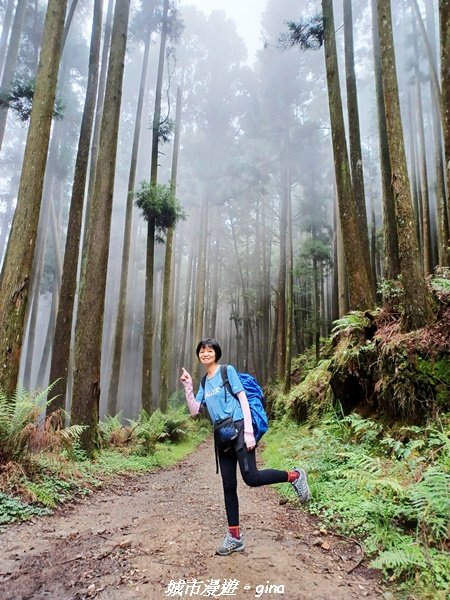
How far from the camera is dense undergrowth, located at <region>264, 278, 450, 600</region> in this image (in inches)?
109

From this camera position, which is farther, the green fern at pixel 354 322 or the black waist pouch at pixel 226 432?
the green fern at pixel 354 322

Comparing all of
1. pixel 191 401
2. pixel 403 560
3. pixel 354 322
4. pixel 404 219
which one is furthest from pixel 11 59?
pixel 403 560

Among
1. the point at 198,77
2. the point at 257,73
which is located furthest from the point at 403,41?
the point at 198,77

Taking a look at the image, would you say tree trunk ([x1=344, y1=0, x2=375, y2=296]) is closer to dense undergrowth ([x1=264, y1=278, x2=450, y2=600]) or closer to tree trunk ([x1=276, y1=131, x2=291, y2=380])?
dense undergrowth ([x1=264, y1=278, x2=450, y2=600])

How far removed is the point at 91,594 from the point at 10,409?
116 inches

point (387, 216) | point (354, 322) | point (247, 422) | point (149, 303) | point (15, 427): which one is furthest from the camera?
point (149, 303)

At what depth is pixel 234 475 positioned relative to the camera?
3092 millimetres

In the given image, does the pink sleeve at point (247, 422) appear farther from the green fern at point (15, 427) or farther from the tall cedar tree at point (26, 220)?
the tall cedar tree at point (26, 220)

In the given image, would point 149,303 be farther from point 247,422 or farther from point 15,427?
point 247,422

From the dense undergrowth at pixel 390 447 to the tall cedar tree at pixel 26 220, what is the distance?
4.61 meters

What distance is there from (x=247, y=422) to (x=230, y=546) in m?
1.02

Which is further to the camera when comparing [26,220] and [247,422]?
[26,220]

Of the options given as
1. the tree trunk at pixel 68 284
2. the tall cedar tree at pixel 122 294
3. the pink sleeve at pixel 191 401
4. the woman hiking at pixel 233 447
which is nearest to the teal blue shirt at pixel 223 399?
the woman hiking at pixel 233 447

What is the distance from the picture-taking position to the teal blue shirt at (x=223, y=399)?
3082 mm
